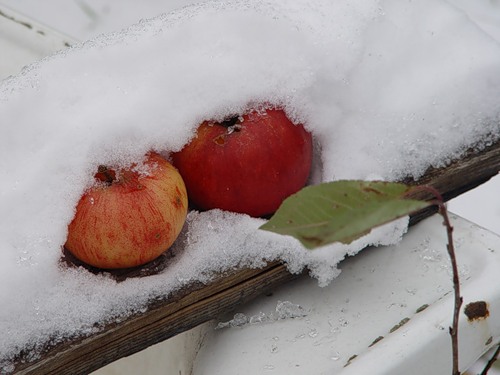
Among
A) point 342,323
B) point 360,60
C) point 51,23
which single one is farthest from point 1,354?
point 51,23

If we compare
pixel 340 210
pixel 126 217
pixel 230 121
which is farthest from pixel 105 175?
pixel 340 210

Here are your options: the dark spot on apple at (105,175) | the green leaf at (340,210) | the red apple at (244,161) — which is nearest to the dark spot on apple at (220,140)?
the red apple at (244,161)

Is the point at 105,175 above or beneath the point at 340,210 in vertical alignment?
beneath

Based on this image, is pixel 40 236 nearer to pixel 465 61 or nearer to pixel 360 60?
pixel 360 60

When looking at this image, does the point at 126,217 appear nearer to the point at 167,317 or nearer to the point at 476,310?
the point at 167,317

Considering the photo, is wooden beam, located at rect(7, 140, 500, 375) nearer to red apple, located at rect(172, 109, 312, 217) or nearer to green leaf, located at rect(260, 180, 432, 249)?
red apple, located at rect(172, 109, 312, 217)

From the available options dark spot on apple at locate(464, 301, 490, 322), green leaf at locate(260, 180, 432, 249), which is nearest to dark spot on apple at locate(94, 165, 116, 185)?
green leaf at locate(260, 180, 432, 249)
